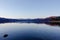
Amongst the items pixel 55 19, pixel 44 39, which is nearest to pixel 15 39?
pixel 44 39

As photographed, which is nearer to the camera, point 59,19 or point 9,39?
point 9,39

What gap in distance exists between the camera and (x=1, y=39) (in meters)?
10.7

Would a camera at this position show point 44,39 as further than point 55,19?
No

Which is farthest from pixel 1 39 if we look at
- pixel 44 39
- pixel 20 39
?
pixel 44 39

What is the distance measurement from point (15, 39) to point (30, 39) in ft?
5.15

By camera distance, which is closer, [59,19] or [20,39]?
[20,39]

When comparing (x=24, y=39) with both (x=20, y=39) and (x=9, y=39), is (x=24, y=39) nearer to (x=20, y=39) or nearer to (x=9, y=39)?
(x=20, y=39)

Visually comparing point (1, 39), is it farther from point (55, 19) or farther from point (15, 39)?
point (55, 19)

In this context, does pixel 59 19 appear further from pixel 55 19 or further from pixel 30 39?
pixel 30 39

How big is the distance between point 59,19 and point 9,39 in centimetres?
6321

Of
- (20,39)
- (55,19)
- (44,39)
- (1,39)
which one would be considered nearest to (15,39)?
(20,39)

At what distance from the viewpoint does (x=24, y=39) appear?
1070 cm

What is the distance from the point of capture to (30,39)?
1073cm

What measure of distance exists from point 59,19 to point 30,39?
62.5m
